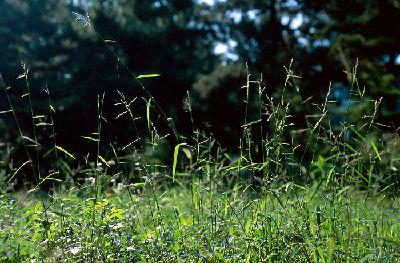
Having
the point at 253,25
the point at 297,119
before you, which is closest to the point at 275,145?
the point at 297,119

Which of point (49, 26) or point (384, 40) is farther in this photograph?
point (49, 26)

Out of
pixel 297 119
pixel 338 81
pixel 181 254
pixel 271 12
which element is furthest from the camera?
pixel 271 12

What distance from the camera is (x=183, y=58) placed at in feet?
69.3

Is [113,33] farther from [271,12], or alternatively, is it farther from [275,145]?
[275,145]

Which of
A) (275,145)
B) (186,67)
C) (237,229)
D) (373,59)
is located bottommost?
(186,67)

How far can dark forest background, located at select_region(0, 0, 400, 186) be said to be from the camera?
16.5m

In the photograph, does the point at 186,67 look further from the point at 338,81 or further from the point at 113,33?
the point at 338,81

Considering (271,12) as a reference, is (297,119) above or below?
below

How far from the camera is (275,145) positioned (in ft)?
9.82

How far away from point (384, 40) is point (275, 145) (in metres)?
14.4

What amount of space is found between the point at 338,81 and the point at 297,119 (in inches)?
135

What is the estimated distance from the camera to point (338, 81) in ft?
56.3

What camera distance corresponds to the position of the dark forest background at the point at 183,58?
16.5 meters

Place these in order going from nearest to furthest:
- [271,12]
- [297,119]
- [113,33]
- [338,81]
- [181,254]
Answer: [181,254] < [297,119] < [338,81] < [271,12] < [113,33]
